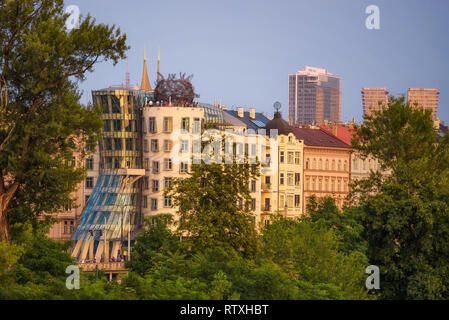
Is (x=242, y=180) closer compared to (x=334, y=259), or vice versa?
(x=242, y=180)

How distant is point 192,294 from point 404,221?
25.5 metres

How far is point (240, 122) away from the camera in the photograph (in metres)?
150

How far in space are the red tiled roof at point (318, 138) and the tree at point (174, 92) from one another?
23.3 m

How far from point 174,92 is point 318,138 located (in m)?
30.7

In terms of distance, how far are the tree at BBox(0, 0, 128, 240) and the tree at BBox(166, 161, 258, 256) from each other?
5.85 meters

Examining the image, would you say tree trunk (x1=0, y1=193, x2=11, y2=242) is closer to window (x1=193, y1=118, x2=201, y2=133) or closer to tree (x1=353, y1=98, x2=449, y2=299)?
tree (x1=353, y1=98, x2=449, y2=299)

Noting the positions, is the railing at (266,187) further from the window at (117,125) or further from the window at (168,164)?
the window at (117,125)

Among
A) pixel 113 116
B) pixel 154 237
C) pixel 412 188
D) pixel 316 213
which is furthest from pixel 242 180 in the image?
pixel 113 116

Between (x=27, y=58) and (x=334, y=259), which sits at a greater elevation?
(x=27, y=58)

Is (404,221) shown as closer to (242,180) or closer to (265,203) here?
(242,180)

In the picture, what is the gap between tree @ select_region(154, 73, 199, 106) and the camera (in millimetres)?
131625

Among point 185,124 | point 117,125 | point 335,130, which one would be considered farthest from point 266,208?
point 335,130

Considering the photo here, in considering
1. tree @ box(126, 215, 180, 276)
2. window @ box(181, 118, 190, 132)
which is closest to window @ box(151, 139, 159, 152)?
window @ box(181, 118, 190, 132)
